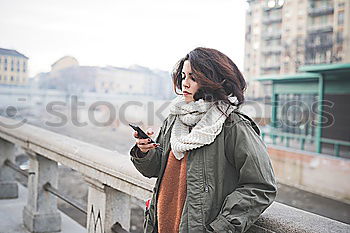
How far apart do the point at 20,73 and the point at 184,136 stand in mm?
3850

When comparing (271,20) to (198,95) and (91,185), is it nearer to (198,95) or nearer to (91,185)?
(91,185)

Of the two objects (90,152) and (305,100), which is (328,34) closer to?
(305,100)

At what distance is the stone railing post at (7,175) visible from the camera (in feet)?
9.67

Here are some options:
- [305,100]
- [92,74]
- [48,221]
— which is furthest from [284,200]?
[48,221]

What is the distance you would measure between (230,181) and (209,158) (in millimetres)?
77

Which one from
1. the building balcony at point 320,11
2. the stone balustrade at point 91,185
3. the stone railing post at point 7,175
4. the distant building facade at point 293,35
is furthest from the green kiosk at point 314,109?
the building balcony at point 320,11

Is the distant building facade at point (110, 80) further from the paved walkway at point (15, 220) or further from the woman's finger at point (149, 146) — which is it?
the woman's finger at point (149, 146)

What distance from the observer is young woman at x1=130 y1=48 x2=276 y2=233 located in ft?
2.95

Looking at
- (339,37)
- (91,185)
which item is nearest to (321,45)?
(339,37)

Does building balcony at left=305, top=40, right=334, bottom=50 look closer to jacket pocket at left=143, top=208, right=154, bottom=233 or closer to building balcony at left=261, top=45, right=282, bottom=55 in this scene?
building balcony at left=261, top=45, right=282, bottom=55

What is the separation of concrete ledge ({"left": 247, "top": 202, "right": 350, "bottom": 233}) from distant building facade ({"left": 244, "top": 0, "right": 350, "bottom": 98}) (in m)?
21.1

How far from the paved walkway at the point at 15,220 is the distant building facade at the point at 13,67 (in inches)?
54.8

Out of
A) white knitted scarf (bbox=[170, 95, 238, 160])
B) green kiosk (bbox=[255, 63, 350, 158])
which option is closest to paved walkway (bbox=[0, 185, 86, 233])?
white knitted scarf (bbox=[170, 95, 238, 160])

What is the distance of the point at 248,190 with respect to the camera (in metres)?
0.90
